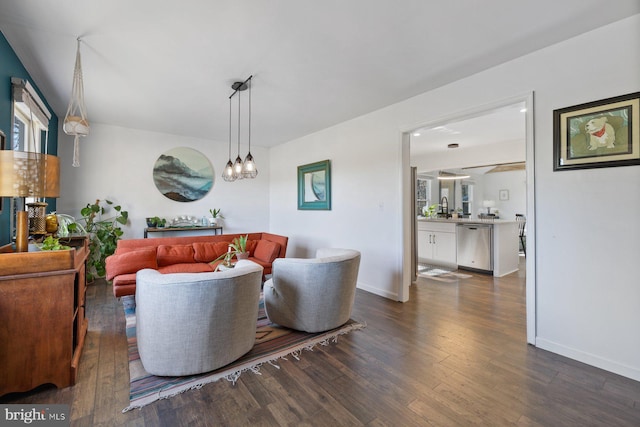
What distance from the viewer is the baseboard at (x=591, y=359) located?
6.70 feet

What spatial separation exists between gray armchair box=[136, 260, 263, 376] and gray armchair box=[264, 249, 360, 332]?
22.3 inches

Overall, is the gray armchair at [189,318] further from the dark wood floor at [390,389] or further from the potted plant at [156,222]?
the potted plant at [156,222]

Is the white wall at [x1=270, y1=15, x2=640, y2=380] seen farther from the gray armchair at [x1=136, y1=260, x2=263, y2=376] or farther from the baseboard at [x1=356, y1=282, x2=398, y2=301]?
the gray armchair at [x1=136, y1=260, x2=263, y2=376]

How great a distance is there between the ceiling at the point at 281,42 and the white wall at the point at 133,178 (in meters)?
1.24

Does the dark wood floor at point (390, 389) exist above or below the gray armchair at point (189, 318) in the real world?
below

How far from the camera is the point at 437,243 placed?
5.90m

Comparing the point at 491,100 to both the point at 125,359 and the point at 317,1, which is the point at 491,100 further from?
the point at 125,359

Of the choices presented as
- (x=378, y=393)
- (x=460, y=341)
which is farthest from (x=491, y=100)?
(x=378, y=393)

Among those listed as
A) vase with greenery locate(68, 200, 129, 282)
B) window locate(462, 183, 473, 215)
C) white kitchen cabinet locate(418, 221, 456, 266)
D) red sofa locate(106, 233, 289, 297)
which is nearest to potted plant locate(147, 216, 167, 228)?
vase with greenery locate(68, 200, 129, 282)

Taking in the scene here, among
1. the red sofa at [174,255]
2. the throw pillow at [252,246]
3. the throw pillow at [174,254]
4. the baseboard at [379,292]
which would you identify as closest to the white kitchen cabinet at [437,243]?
the baseboard at [379,292]

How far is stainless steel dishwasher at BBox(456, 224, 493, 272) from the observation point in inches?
201

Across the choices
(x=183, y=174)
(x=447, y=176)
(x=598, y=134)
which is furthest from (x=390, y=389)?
(x=447, y=176)

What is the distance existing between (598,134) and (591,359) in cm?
175

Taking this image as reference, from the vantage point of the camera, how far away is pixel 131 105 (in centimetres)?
385
